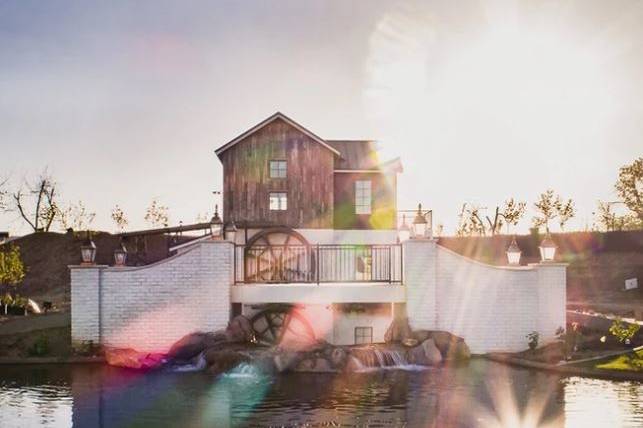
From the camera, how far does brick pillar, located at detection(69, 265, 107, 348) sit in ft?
64.3

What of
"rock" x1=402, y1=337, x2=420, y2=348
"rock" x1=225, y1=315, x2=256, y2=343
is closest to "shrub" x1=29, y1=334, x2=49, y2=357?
"rock" x1=225, y1=315, x2=256, y2=343

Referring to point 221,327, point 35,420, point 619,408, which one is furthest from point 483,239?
point 35,420

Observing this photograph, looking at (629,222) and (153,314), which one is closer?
(153,314)

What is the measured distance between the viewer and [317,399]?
46.4 feet

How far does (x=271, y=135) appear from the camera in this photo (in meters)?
27.7

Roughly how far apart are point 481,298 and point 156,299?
8.84 meters

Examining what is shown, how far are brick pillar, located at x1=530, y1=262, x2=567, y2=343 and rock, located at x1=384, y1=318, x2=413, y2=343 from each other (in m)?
3.53

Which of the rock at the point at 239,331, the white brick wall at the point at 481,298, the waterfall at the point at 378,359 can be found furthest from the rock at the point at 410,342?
the rock at the point at 239,331

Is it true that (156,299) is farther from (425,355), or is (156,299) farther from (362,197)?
(362,197)

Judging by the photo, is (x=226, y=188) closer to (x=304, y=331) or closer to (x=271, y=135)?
(x=271, y=135)

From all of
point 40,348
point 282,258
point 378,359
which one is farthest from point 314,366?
point 282,258

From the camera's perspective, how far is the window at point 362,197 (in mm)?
28031

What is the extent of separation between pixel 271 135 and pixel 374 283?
29.4 ft

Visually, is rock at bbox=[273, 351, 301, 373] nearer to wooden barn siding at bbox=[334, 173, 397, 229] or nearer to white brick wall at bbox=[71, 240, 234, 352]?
white brick wall at bbox=[71, 240, 234, 352]
